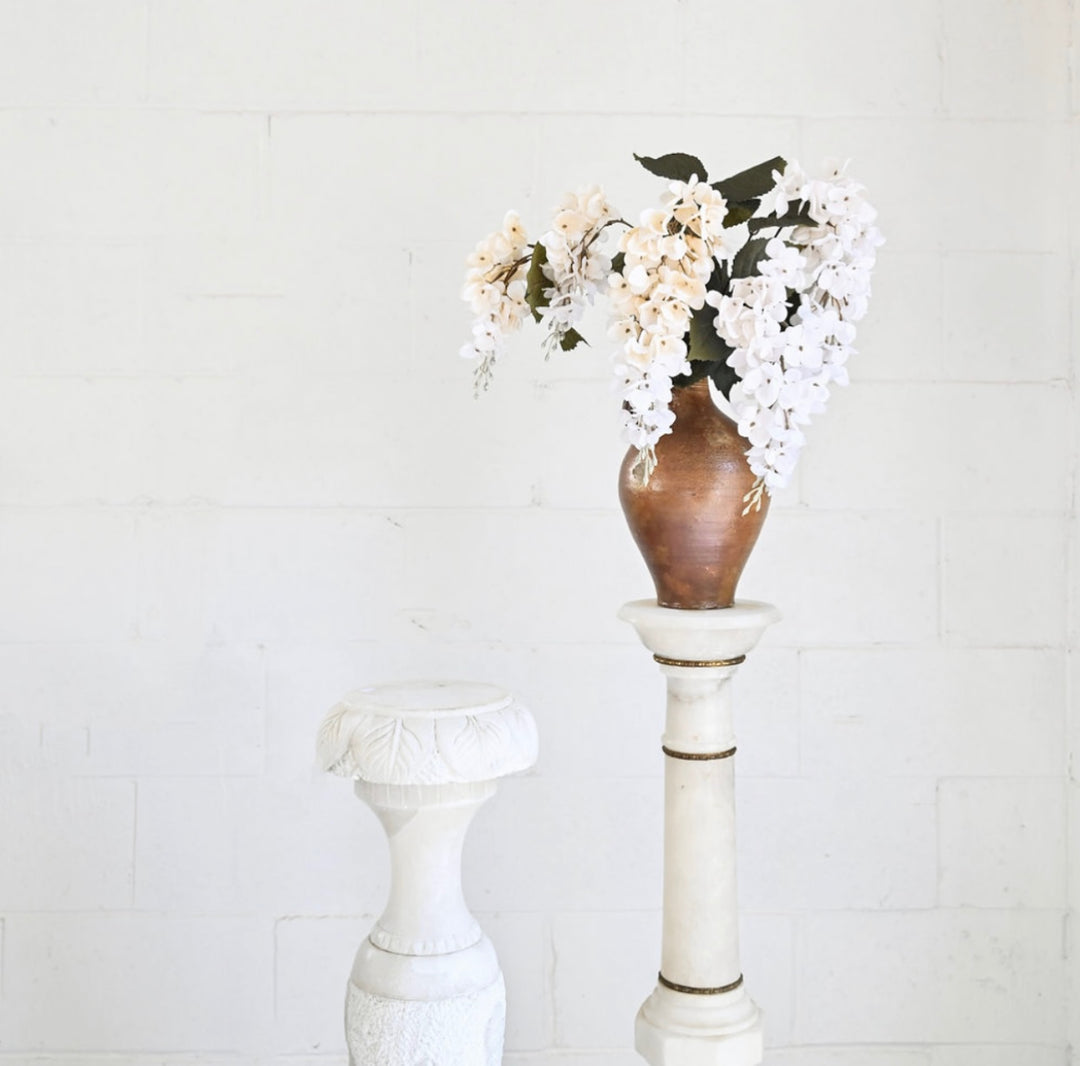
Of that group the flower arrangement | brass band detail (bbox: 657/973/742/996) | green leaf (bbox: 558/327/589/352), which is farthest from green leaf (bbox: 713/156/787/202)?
brass band detail (bbox: 657/973/742/996)

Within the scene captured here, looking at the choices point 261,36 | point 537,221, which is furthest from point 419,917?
point 261,36

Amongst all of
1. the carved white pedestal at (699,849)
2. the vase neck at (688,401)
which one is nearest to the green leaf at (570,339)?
the vase neck at (688,401)

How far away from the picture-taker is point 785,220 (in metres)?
1.16

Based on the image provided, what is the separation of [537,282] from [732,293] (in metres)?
0.23

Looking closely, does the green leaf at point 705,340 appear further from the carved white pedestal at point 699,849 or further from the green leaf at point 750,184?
the carved white pedestal at point 699,849

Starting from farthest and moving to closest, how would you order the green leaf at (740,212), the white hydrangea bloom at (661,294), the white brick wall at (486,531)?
the white brick wall at (486,531) → the green leaf at (740,212) → the white hydrangea bloom at (661,294)

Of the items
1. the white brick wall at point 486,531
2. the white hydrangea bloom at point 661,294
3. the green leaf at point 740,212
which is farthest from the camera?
the white brick wall at point 486,531

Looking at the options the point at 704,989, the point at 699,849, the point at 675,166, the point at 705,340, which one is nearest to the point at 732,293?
the point at 705,340

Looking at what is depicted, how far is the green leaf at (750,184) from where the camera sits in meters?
1.17

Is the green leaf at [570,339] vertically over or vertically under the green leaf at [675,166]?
under

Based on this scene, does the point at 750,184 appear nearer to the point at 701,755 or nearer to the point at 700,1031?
the point at 701,755

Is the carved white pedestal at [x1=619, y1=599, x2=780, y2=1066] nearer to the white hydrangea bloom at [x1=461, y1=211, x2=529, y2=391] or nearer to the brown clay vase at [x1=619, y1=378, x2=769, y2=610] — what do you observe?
the brown clay vase at [x1=619, y1=378, x2=769, y2=610]

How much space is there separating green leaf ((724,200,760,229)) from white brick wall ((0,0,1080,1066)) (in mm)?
503

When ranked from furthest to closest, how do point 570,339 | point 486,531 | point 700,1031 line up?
point 486,531 < point 570,339 < point 700,1031
